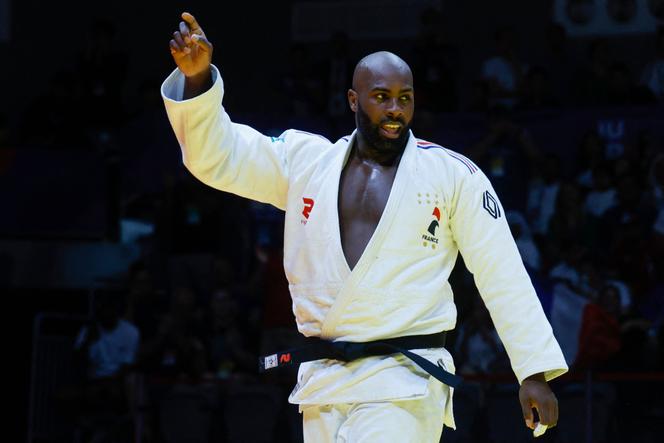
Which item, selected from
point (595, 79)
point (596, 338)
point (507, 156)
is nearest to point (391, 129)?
point (596, 338)

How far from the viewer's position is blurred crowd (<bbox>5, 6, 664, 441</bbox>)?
7.95m

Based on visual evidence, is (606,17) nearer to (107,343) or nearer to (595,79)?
(595,79)

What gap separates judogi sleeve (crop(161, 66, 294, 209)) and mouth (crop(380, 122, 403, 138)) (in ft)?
1.20

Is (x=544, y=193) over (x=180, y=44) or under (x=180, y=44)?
under

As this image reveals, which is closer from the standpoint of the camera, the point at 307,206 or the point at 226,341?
the point at 307,206

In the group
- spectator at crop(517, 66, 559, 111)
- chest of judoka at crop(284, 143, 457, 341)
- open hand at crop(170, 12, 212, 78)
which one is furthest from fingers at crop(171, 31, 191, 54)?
spectator at crop(517, 66, 559, 111)

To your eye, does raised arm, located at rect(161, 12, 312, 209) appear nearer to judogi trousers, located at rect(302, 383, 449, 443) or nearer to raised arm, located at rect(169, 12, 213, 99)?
raised arm, located at rect(169, 12, 213, 99)

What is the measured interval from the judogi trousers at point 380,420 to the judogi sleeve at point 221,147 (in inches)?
32.5

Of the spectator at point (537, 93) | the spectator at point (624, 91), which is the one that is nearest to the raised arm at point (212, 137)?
the spectator at point (537, 93)

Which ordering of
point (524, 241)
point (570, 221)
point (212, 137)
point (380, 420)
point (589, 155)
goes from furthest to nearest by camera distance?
point (589, 155) < point (570, 221) < point (524, 241) < point (212, 137) < point (380, 420)

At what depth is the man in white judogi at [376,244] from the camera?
3.82 m

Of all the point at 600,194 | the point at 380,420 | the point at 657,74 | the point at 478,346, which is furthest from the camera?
the point at 657,74

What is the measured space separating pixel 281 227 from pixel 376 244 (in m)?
5.97

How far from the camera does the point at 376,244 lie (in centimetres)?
388
